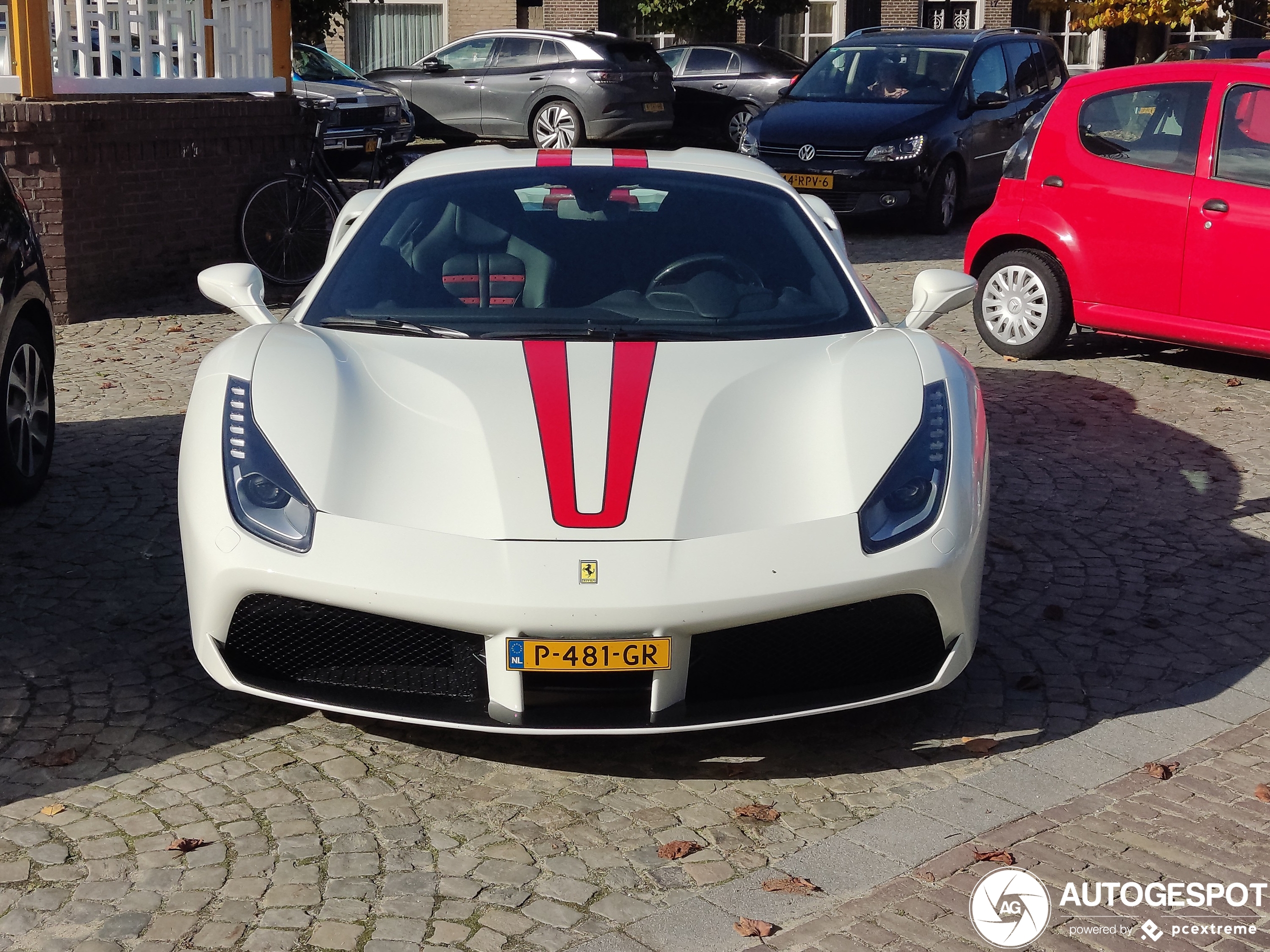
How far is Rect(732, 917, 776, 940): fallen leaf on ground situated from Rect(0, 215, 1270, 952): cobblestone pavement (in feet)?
0.63

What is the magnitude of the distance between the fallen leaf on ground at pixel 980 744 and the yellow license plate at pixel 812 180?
1044 cm

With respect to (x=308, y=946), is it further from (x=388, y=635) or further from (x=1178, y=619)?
(x=1178, y=619)

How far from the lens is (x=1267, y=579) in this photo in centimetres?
546

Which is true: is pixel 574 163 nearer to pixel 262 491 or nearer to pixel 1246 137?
pixel 262 491

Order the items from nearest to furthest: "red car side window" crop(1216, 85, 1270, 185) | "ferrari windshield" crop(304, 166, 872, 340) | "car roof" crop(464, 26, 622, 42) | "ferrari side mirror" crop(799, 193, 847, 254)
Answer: "ferrari windshield" crop(304, 166, 872, 340), "ferrari side mirror" crop(799, 193, 847, 254), "red car side window" crop(1216, 85, 1270, 185), "car roof" crop(464, 26, 622, 42)

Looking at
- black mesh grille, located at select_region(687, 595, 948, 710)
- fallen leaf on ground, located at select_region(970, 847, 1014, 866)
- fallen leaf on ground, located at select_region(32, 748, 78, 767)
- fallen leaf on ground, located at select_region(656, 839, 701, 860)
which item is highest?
black mesh grille, located at select_region(687, 595, 948, 710)

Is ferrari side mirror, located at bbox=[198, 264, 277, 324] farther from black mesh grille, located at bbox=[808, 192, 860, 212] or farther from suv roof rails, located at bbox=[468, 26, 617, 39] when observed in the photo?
suv roof rails, located at bbox=[468, 26, 617, 39]

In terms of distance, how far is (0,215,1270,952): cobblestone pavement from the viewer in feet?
10.6

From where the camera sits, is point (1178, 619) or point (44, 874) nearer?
point (44, 874)

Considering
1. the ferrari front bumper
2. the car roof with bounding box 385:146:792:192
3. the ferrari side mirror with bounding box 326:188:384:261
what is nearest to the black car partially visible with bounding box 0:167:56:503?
the ferrari side mirror with bounding box 326:188:384:261

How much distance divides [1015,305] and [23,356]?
5.69 m

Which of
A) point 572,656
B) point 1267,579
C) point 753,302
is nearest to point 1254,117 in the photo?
point 1267,579

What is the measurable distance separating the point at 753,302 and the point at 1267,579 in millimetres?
2265

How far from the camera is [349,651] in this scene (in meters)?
3.67
